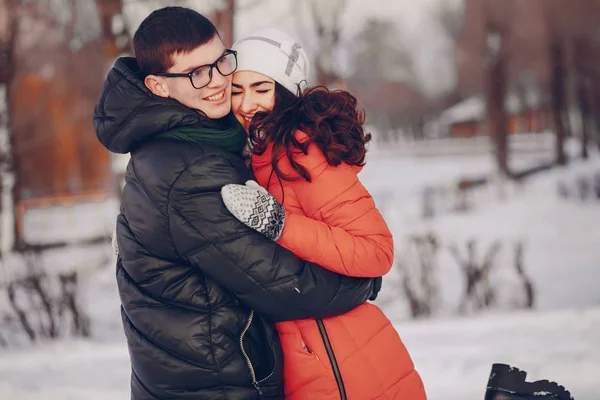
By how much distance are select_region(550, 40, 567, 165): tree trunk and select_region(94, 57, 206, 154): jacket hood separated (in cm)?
2386

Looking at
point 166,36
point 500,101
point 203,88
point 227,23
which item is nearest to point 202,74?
point 203,88

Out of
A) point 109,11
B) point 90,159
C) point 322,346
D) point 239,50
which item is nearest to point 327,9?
point 109,11

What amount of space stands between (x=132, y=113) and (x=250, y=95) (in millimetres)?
585

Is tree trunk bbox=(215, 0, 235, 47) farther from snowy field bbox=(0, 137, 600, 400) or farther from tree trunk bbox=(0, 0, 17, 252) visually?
tree trunk bbox=(0, 0, 17, 252)

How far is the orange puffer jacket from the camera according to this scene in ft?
6.38

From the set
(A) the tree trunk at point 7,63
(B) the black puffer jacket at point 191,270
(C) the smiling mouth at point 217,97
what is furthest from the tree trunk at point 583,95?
(B) the black puffer jacket at point 191,270

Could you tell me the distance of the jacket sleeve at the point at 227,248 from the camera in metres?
1.81

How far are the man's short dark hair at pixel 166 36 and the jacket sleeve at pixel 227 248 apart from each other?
380mm

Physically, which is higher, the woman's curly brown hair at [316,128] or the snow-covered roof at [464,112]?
the snow-covered roof at [464,112]

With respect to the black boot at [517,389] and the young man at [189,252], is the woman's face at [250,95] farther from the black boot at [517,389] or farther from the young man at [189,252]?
the black boot at [517,389]

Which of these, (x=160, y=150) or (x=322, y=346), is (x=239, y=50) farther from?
(x=322, y=346)

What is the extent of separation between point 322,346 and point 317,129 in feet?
2.36

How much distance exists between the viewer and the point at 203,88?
78.3 inches

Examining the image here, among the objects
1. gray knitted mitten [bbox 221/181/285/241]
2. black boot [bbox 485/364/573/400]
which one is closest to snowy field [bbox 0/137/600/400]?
black boot [bbox 485/364/573/400]
